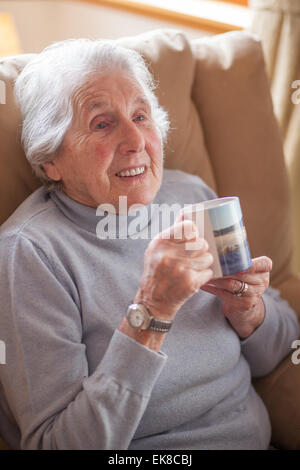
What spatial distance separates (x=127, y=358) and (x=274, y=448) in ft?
1.82

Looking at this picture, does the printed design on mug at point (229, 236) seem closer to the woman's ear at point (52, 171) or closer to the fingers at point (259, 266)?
the fingers at point (259, 266)

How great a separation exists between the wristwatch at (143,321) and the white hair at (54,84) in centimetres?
37

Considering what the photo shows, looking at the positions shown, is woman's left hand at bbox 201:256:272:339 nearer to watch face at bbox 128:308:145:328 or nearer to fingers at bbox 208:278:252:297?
fingers at bbox 208:278:252:297

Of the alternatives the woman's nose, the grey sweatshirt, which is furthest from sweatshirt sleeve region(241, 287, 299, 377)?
the woman's nose

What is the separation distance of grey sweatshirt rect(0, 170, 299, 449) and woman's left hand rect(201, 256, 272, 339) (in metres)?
0.02

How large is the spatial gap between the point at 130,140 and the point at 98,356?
408 mm

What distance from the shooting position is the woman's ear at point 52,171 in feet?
3.47

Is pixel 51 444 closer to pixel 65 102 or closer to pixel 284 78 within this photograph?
pixel 65 102

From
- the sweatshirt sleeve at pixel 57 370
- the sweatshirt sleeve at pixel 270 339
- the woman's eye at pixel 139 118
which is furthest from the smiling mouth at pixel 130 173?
the sweatshirt sleeve at pixel 270 339

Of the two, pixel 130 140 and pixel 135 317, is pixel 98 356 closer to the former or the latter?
pixel 135 317

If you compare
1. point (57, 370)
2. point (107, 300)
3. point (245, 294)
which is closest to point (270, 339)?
point (245, 294)

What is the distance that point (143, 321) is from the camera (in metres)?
0.83

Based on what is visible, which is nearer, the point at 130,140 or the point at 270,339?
the point at 130,140

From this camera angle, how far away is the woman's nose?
1.00 metres
